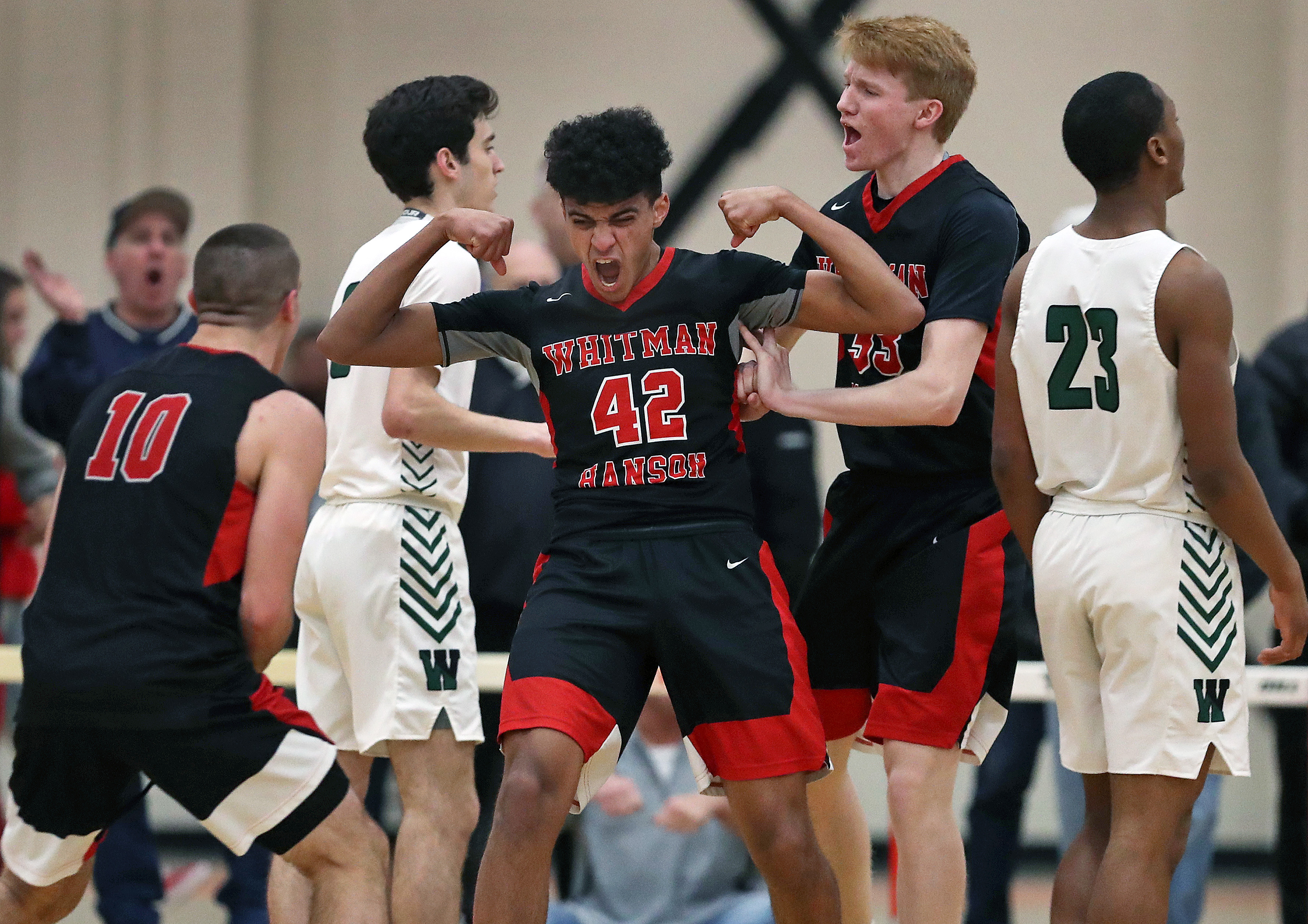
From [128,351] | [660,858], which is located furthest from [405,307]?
[128,351]

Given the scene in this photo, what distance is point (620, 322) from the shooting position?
11.1ft

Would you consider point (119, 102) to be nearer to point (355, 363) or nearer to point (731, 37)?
point (731, 37)

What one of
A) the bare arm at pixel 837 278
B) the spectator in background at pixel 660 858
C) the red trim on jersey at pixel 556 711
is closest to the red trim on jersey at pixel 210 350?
the red trim on jersey at pixel 556 711

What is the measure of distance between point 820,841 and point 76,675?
1.82 metres

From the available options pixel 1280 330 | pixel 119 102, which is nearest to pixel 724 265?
pixel 1280 330

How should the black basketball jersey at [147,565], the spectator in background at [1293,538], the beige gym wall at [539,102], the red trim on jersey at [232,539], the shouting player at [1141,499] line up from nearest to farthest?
the shouting player at [1141,499] → the black basketball jersey at [147,565] → the red trim on jersey at [232,539] → the spectator in background at [1293,538] → the beige gym wall at [539,102]

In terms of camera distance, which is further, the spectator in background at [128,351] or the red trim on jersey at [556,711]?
the spectator in background at [128,351]

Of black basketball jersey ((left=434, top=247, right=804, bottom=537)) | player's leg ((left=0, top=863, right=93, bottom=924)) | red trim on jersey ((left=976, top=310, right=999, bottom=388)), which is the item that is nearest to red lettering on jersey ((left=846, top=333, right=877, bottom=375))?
red trim on jersey ((left=976, top=310, right=999, bottom=388))

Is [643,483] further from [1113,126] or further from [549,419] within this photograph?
[1113,126]

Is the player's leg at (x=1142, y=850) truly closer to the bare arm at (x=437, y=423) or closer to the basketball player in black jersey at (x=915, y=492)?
the basketball player in black jersey at (x=915, y=492)

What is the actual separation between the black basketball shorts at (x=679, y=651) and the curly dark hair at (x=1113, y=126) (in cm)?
111

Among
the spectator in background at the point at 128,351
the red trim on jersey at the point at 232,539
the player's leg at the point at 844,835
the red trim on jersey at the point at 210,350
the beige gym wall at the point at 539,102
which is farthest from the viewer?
the beige gym wall at the point at 539,102

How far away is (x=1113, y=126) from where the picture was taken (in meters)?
3.31

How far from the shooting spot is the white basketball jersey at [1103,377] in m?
3.26
